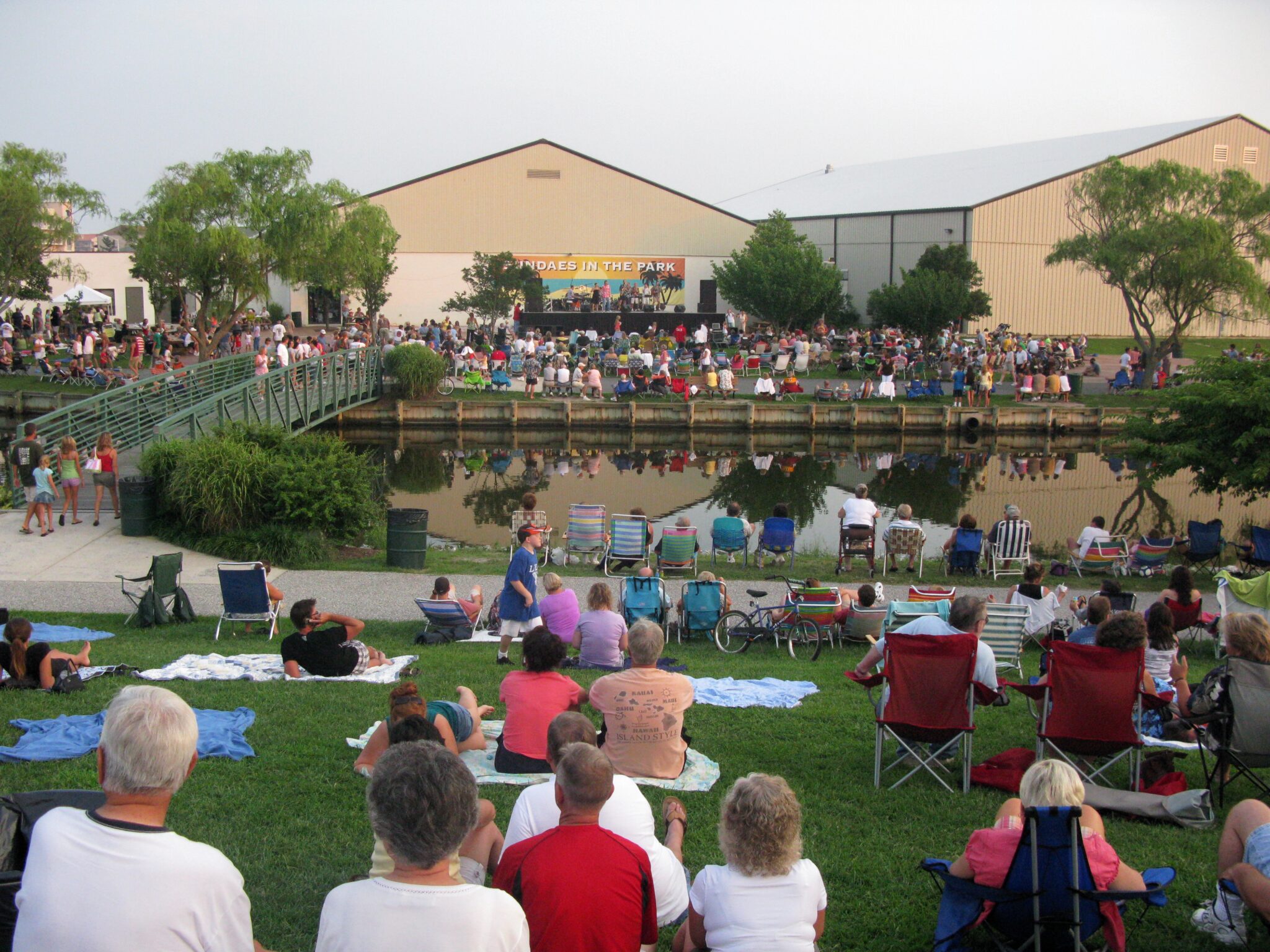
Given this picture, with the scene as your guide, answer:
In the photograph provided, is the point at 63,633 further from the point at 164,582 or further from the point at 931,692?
the point at 931,692

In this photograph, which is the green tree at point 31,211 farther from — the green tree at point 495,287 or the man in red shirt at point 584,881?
the man in red shirt at point 584,881

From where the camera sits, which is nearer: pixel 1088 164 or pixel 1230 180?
pixel 1230 180

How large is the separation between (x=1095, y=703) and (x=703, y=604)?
4974mm

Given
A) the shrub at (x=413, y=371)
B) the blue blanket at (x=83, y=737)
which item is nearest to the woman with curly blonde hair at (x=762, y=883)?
the blue blanket at (x=83, y=737)

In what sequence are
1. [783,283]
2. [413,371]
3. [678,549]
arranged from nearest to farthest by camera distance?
[678,549] < [413,371] < [783,283]

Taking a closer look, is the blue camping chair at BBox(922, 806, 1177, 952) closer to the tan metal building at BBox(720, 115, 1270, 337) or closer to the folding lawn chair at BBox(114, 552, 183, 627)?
the folding lawn chair at BBox(114, 552, 183, 627)

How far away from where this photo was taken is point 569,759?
11.1 feet

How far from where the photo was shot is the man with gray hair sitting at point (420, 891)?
2.61 meters

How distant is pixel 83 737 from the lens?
5.95 metres

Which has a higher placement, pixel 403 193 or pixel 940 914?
pixel 403 193

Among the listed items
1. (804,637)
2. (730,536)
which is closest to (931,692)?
(804,637)

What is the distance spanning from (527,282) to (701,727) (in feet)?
129

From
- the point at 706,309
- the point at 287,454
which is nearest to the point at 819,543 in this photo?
the point at 287,454

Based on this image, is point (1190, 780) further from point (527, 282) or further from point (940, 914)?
point (527, 282)
